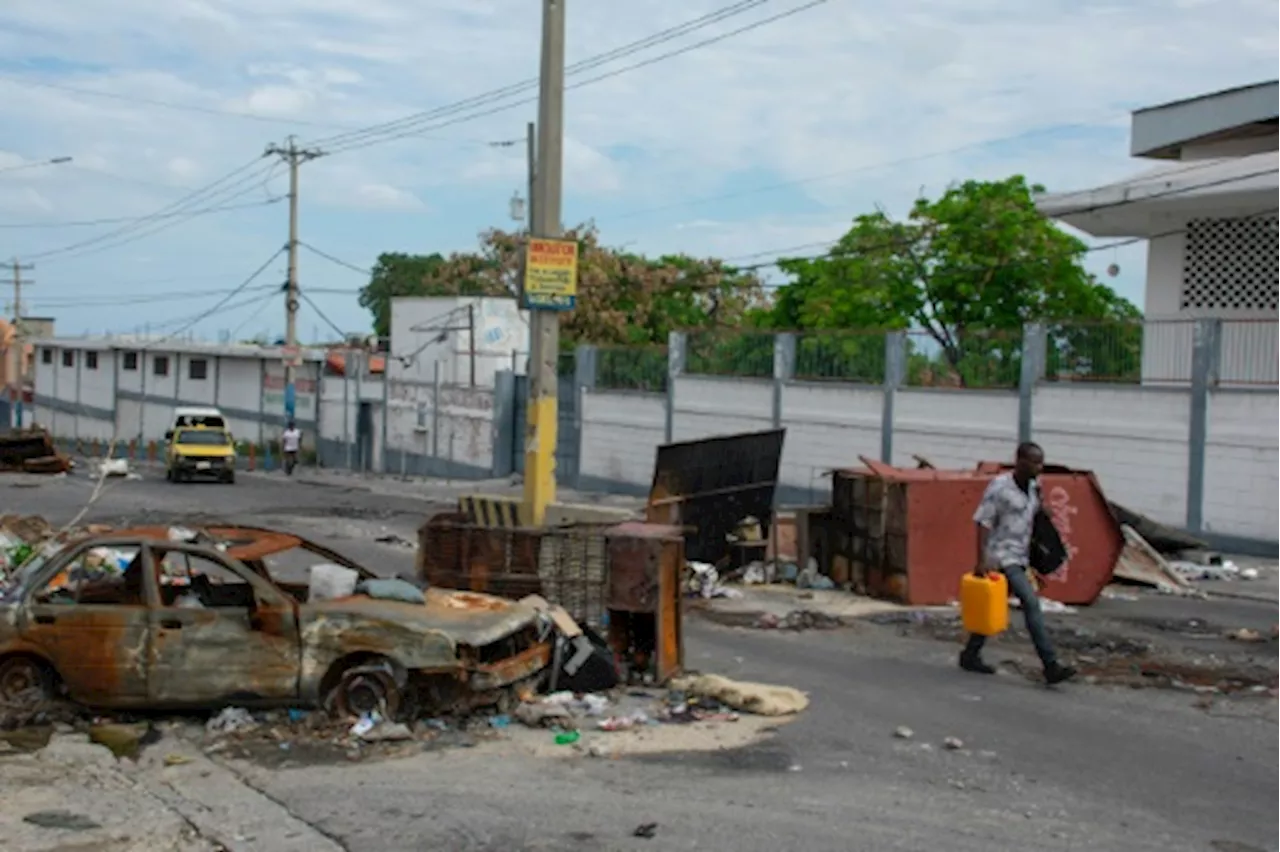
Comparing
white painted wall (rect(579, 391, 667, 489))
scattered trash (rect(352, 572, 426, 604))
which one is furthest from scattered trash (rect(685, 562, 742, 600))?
white painted wall (rect(579, 391, 667, 489))

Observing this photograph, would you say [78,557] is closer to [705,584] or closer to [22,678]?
[22,678]

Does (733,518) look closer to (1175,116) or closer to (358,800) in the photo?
(358,800)

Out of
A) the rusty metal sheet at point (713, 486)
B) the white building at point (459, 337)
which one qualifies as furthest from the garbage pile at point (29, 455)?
the rusty metal sheet at point (713, 486)

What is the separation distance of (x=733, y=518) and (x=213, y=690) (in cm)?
906

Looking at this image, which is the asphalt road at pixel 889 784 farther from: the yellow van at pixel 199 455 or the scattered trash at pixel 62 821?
the yellow van at pixel 199 455

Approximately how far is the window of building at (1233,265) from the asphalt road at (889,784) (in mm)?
16054

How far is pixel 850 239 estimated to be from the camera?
45.1 meters

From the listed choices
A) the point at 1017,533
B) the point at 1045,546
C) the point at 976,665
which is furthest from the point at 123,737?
the point at 1045,546

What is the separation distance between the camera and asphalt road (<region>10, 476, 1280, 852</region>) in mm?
6934

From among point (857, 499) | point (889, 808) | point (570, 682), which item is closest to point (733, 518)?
point (857, 499)

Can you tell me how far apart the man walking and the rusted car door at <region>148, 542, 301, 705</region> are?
512cm

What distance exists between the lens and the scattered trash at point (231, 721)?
9000 millimetres

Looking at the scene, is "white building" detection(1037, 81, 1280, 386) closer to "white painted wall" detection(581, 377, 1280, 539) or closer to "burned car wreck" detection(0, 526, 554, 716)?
"white painted wall" detection(581, 377, 1280, 539)

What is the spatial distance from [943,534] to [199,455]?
2768 cm
